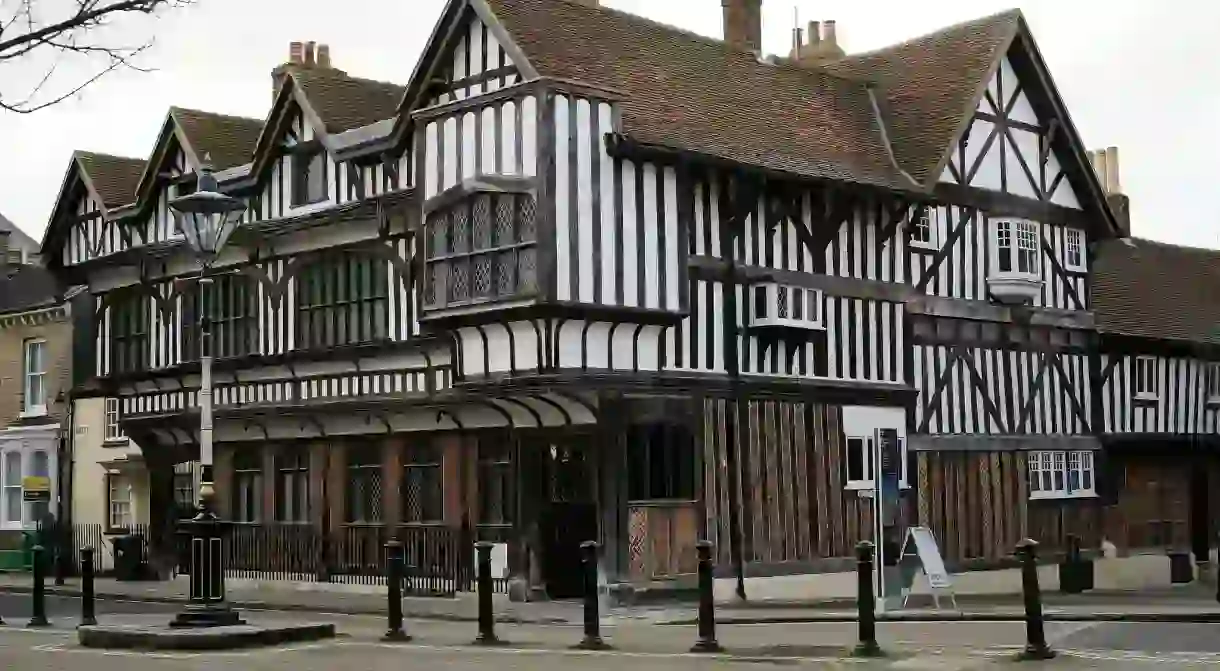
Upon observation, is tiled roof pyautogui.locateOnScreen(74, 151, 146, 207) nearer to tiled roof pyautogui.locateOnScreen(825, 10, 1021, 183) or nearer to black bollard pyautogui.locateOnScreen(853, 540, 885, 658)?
tiled roof pyautogui.locateOnScreen(825, 10, 1021, 183)

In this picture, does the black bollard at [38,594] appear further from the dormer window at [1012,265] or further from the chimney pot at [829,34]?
the chimney pot at [829,34]

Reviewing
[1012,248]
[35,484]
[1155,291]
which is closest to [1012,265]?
[1012,248]

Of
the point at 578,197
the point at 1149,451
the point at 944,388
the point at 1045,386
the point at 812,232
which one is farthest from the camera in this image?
the point at 1149,451

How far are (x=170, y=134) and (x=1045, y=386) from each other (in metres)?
16.1

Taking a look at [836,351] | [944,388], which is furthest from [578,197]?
[944,388]

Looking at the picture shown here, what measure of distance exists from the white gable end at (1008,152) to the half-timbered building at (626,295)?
0.06 metres

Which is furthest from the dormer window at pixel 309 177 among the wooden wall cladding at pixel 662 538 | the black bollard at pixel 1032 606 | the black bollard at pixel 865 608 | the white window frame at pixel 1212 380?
the white window frame at pixel 1212 380

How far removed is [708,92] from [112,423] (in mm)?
14896

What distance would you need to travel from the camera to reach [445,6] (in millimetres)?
23375

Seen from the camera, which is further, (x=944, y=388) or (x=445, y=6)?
(x=944, y=388)

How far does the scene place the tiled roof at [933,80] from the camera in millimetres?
27312

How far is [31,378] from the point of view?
36281 millimetres

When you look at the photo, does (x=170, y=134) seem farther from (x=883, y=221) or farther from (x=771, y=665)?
(x=771, y=665)

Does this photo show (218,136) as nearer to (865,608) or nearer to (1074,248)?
(1074,248)
